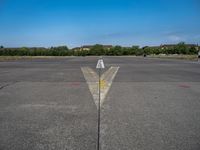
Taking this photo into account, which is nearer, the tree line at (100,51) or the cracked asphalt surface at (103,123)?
the cracked asphalt surface at (103,123)

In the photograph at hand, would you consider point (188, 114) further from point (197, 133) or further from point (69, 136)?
point (69, 136)

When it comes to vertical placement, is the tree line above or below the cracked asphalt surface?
above

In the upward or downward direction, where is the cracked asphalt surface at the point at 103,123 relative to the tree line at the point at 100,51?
downward

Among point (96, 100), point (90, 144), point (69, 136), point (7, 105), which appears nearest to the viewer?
point (90, 144)

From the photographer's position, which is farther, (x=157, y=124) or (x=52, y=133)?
(x=157, y=124)

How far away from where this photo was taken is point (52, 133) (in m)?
3.76

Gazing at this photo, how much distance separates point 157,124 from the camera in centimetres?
422

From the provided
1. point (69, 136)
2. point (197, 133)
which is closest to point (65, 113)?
point (69, 136)

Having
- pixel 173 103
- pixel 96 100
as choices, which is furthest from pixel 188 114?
pixel 96 100

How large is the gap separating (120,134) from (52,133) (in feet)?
4.18

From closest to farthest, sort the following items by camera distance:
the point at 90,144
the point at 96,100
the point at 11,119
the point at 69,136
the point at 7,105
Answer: the point at 90,144, the point at 69,136, the point at 11,119, the point at 7,105, the point at 96,100

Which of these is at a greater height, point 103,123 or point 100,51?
point 100,51

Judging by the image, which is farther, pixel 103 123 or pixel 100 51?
pixel 100 51

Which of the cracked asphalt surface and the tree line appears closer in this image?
the cracked asphalt surface
